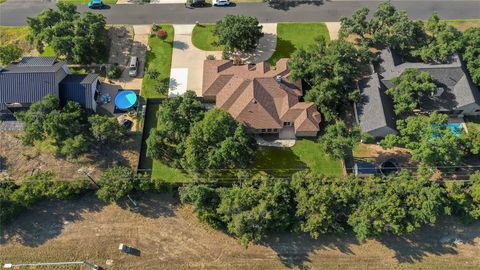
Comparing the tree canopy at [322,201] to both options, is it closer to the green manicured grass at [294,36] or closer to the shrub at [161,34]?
the green manicured grass at [294,36]

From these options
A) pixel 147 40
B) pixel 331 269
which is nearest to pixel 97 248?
pixel 331 269

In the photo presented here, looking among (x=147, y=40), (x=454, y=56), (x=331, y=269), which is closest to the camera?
(x=331, y=269)

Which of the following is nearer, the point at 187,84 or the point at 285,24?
the point at 187,84

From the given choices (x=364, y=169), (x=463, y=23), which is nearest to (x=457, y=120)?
(x=364, y=169)

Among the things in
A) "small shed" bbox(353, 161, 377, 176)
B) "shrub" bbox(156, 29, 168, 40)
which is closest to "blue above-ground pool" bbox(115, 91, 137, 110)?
"shrub" bbox(156, 29, 168, 40)

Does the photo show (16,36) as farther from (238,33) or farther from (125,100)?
(238,33)

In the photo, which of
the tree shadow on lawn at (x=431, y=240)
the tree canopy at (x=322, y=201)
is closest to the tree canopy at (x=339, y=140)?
Result: the tree canopy at (x=322, y=201)

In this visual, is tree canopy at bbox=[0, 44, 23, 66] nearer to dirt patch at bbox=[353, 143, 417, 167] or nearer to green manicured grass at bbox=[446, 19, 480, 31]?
dirt patch at bbox=[353, 143, 417, 167]

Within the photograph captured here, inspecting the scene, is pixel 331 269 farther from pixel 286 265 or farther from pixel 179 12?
pixel 179 12
